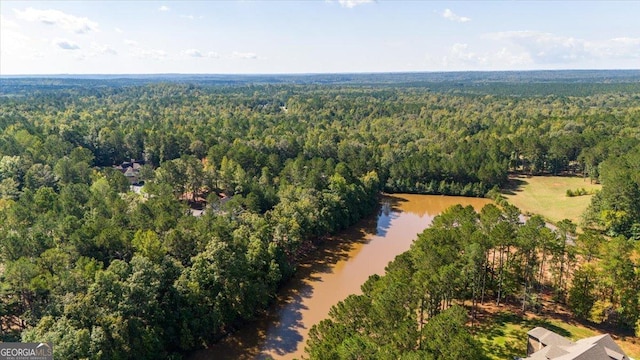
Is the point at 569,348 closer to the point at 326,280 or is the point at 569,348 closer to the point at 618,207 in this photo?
the point at 326,280

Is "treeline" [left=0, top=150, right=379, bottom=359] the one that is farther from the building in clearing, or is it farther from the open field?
the open field

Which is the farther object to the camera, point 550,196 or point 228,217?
point 550,196

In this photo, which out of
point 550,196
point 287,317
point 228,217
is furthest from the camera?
point 550,196

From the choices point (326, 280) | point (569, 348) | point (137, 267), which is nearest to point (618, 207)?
point (569, 348)

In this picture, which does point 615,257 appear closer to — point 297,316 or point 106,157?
point 297,316

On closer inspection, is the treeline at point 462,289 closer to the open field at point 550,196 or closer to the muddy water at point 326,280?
the muddy water at point 326,280

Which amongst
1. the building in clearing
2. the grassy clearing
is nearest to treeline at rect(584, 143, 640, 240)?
the grassy clearing

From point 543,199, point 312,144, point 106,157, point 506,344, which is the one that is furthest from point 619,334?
point 106,157

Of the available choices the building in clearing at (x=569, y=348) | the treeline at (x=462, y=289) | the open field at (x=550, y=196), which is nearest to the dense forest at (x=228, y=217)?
the treeline at (x=462, y=289)
